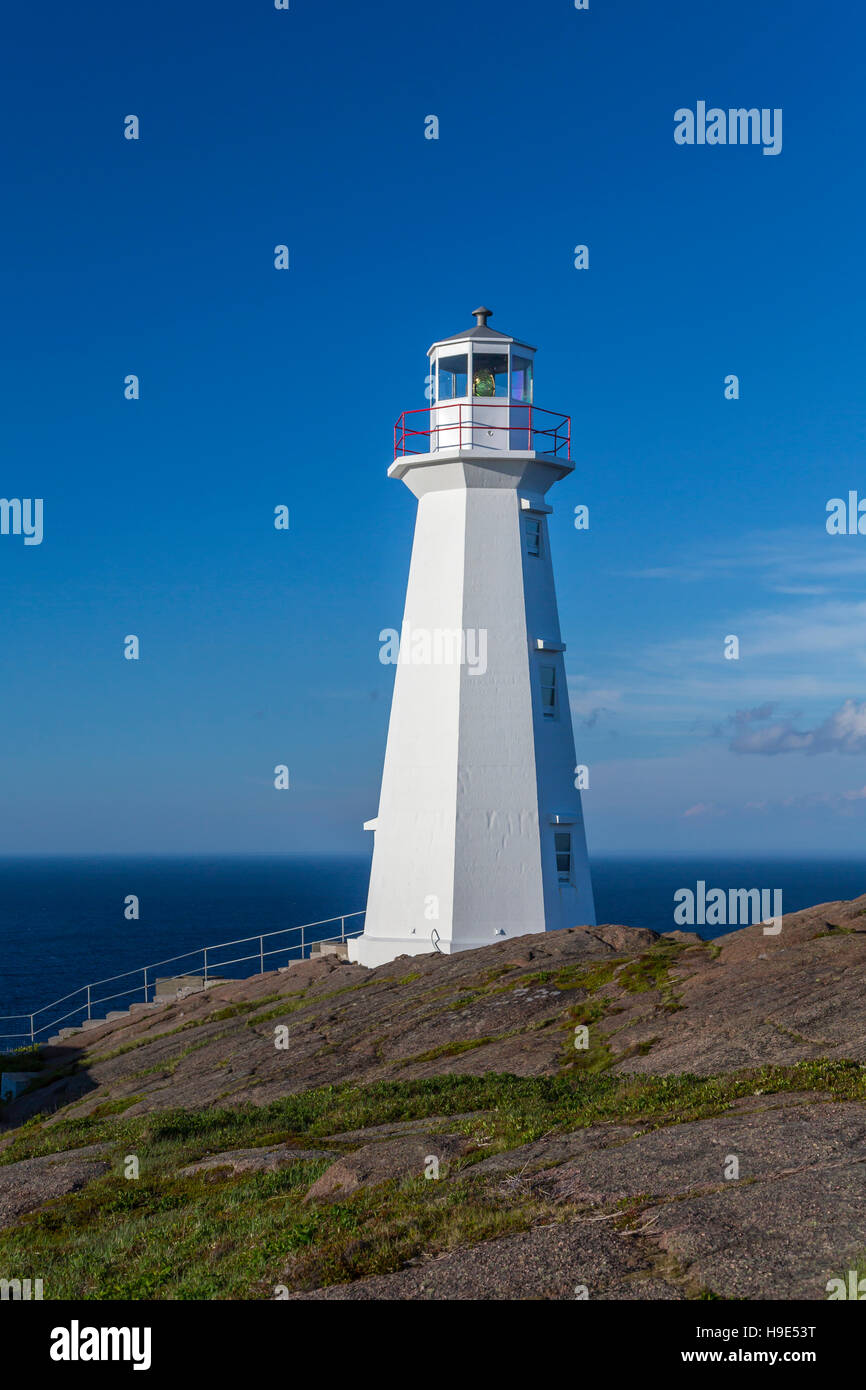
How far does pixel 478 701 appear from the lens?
97.3ft

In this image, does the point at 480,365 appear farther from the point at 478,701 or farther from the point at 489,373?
the point at 478,701

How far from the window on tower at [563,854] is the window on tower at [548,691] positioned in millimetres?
3075

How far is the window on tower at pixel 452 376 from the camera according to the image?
31.3 meters

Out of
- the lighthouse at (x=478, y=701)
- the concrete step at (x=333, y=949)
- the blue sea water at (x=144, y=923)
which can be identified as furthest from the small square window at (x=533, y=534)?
the blue sea water at (x=144, y=923)

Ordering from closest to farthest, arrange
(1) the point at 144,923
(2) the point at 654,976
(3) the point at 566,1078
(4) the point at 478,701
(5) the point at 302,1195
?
(5) the point at 302,1195
(3) the point at 566,1078
(2) the point at 654,976
(4) the point at 478,701
(1) the point at 144,923

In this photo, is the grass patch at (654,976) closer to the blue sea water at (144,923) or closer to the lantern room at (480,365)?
the lantern room at (480,365)

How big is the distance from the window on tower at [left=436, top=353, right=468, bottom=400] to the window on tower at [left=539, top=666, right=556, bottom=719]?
7.73 meters

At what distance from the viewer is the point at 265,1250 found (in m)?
10.3

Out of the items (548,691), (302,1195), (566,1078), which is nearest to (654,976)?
(566,1078)

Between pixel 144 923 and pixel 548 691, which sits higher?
pixel 144 923

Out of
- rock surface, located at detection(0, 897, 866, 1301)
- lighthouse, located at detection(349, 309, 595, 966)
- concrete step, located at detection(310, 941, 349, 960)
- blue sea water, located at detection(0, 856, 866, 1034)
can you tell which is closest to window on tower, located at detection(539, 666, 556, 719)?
lighthouse, located at detection(349, 309, 595, 966)

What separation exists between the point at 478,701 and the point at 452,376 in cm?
900

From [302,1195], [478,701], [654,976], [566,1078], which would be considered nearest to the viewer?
[302,1195]

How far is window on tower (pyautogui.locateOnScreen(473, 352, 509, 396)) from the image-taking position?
102 feet
